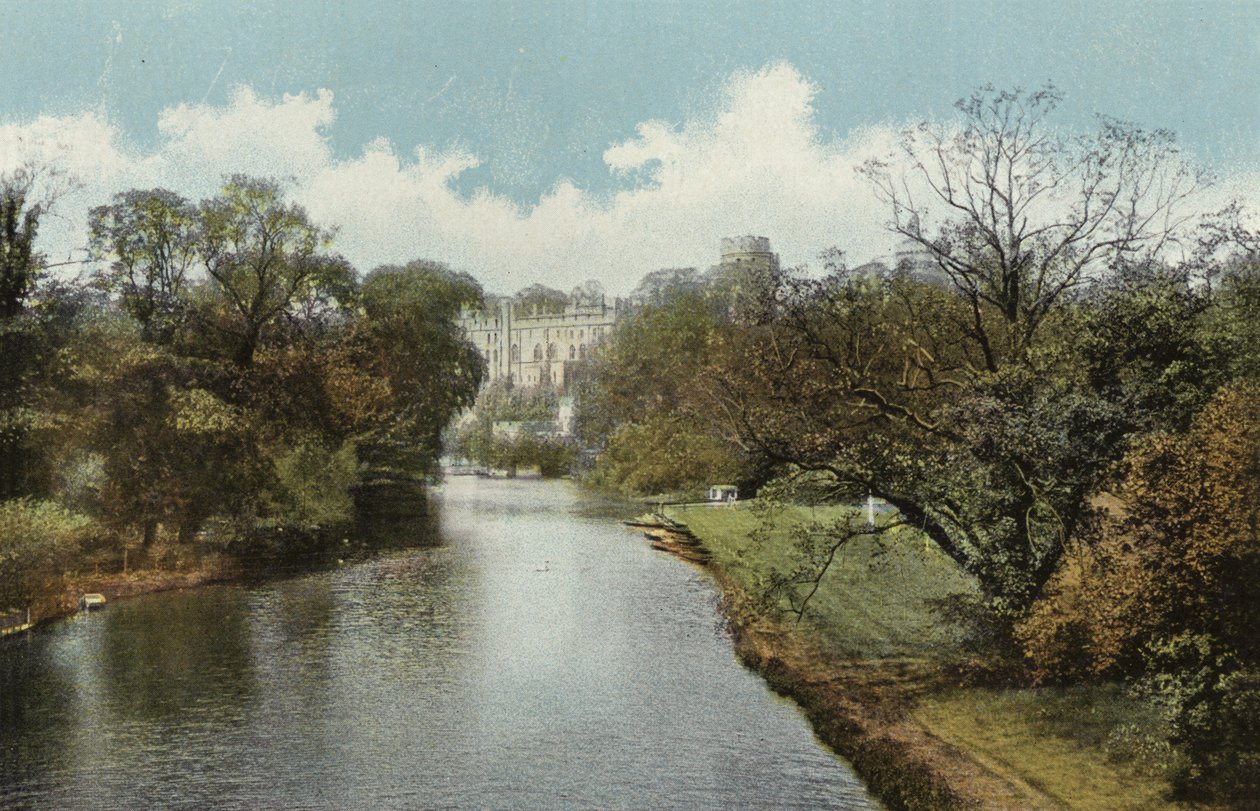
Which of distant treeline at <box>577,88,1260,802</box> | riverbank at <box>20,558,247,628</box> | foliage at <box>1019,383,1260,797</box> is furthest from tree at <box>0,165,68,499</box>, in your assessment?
foliage at <box>1019,383,1260,797</box>

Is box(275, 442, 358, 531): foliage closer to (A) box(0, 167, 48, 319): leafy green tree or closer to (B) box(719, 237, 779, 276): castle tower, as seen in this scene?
(A) box(0, 167, 48, 319): leafy green tree

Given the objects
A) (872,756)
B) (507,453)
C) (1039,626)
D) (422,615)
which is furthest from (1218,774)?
(507,453)

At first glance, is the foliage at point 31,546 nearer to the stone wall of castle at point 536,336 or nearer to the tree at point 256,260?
the tree at point 256,260

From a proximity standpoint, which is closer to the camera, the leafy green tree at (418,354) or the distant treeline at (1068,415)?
the distant treeline at (1068,415)

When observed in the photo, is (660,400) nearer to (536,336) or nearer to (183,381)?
(536,336)

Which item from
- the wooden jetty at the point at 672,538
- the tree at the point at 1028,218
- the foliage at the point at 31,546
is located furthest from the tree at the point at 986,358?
the foliage at the point at 31,546

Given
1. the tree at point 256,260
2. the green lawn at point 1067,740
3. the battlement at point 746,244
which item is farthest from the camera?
the tree at point 256,260

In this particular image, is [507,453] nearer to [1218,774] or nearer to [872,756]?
[872,756]
